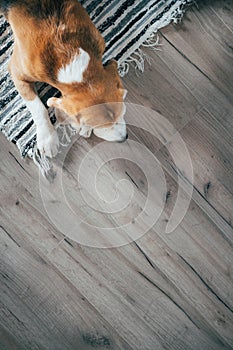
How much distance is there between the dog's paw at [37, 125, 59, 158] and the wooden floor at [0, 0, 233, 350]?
2.6 inches

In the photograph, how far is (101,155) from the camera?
1687 millimetres

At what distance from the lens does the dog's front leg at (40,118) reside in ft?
4.94

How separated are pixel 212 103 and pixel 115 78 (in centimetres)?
48

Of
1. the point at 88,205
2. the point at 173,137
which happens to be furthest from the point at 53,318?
the point at 173,137

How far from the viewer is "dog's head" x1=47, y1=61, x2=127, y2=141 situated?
50.3 inches

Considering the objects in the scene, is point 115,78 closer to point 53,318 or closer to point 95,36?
point 95,36

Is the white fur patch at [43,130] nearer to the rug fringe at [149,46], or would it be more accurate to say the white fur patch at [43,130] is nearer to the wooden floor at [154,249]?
the wooden floor at [154,249]

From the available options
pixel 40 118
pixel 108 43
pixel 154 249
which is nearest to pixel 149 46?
pixel 108 43

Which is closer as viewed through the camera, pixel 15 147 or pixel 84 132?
pixel 84 132

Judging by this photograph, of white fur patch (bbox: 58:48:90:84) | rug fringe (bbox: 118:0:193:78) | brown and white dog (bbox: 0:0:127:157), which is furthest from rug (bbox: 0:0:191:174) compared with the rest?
white fur patch (bbox: 58:48:90:84)

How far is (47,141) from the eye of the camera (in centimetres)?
162

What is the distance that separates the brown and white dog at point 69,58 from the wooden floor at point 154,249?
13.9 inches

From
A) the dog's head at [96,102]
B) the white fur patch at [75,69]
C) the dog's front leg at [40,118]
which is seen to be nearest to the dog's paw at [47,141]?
the dog's front leg at [40,118]

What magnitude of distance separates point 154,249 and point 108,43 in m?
0.69
